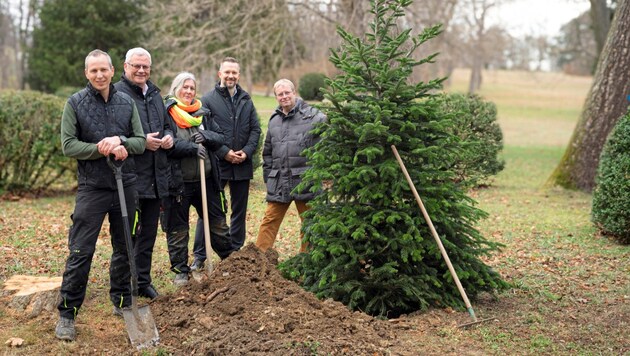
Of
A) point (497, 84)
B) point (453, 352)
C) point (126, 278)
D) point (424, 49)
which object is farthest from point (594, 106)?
point (497, 84)

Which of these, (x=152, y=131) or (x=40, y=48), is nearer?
(x=152, y=131)

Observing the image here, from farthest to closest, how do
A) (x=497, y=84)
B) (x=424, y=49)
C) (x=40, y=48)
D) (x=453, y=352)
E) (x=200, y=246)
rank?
(x=497, y=84) < (x=40, y=48) < (x=424, y=49) < (x=200, y=246) < (x=453, y=352)

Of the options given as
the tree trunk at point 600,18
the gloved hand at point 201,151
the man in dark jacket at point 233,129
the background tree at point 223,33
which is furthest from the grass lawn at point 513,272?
the tree trunk at point 600,18

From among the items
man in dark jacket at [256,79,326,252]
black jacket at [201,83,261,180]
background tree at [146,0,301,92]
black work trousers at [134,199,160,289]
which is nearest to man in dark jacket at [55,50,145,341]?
black work trousers at [134,199,160,289]

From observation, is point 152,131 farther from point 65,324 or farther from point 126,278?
point 65,324

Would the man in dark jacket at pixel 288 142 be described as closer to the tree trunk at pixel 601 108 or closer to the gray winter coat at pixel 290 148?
the gray winter coat at pixel 290 148

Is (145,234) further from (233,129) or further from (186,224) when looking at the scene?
(233,129)

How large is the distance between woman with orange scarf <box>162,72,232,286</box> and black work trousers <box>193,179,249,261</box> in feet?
0.77

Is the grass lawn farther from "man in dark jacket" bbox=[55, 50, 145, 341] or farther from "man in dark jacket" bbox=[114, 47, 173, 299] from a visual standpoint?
"man in dark jacket" bbox=[114, 47, 173, 299]

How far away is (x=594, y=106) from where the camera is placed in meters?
12.7

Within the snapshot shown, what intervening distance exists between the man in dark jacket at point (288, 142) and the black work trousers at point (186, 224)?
0.58 meters

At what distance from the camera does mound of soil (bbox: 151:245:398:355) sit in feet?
15.6

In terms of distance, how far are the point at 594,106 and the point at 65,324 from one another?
1055 centimetres

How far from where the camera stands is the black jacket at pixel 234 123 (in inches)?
268
